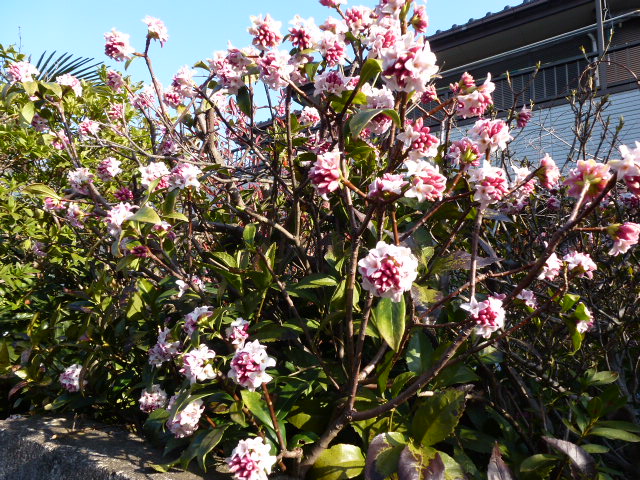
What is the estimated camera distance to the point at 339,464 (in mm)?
1508

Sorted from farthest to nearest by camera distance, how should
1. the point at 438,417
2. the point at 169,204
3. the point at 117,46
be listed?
the point at 117,46 → the point at 169,204 → the point at 438,417

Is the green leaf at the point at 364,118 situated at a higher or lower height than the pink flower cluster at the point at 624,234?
higher

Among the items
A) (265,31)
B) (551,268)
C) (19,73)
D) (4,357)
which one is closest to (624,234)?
(551,268)

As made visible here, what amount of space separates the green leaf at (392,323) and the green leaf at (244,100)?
3.00ft

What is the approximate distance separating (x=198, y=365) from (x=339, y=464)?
502mm

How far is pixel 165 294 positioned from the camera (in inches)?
76.8

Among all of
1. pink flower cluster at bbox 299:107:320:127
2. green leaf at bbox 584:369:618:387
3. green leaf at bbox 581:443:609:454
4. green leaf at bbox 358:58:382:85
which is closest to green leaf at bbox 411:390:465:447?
green leaf at bbox 581:443:609:454

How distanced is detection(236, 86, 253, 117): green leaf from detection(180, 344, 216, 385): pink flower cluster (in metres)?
0.84

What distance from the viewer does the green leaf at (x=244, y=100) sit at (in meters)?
1.83

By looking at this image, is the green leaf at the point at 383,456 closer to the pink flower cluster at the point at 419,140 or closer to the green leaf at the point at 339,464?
the green leaf at the point at 339,464

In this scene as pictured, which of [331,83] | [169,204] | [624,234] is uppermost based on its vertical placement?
[331,83]

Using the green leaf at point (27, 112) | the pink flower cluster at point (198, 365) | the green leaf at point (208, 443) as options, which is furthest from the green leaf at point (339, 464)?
the green leaf at point (27, 112)

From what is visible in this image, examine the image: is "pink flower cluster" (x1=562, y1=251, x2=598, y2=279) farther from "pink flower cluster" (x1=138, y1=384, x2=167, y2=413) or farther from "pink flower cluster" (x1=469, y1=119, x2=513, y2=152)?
"pink flower cluster" (x1=138, y1=384, x2=167, y2=413)

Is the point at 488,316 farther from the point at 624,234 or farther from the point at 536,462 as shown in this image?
→ the point at 536,462
